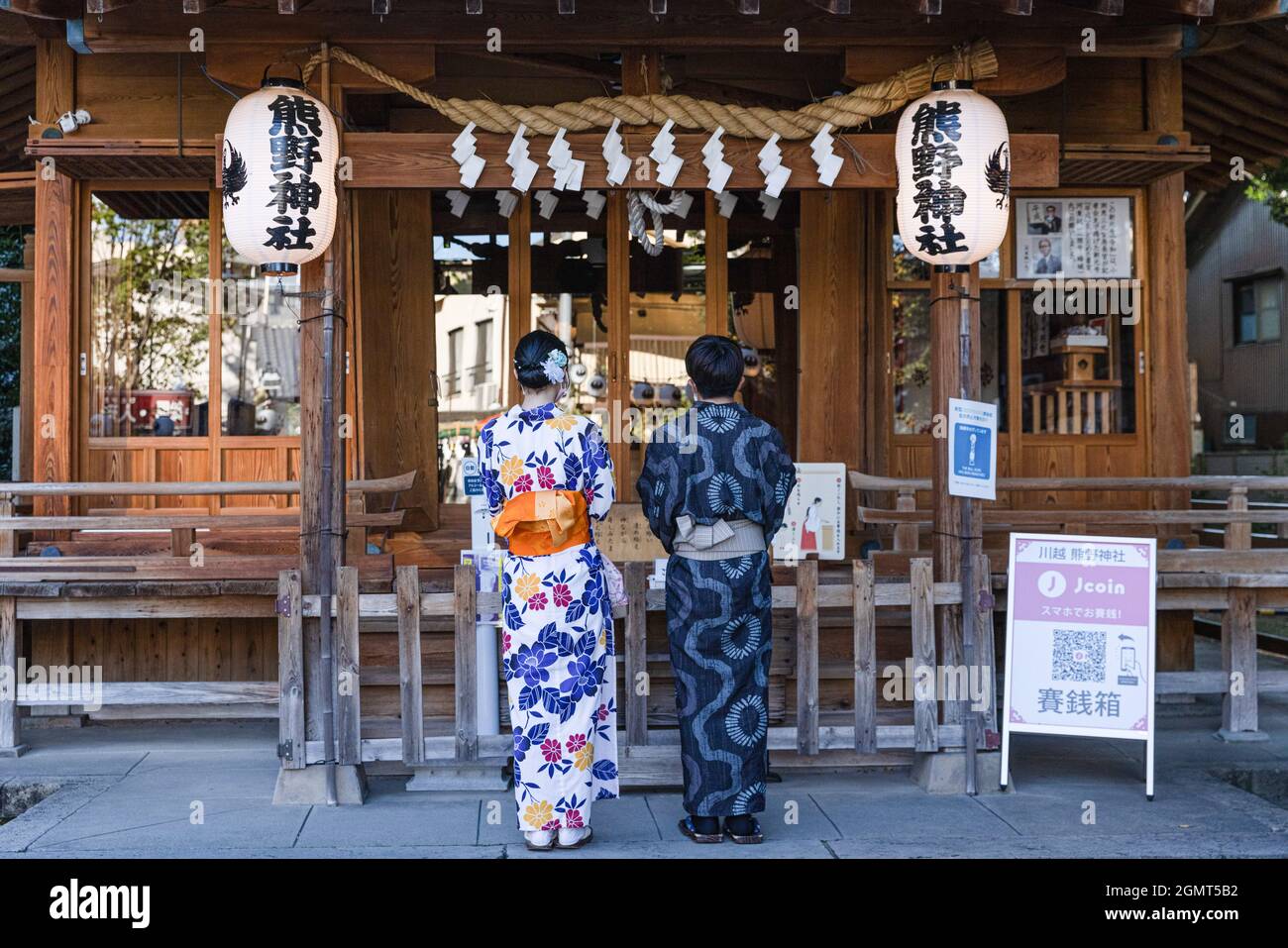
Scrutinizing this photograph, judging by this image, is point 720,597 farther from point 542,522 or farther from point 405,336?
point 405,336

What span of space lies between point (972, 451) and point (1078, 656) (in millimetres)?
1223

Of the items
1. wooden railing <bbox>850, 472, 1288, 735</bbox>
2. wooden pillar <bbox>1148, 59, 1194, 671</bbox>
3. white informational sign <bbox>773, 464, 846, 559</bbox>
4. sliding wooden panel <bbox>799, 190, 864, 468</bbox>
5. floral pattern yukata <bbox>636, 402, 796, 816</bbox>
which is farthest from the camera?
sliding wooden panel <bbox>799, 190, 864, 468</bbox>

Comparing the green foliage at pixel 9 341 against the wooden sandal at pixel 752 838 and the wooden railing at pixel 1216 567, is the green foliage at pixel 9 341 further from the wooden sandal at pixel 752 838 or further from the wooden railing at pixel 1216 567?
the wooden sandal at pixel 752 838

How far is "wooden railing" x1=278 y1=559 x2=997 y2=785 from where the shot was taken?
19.3 ft

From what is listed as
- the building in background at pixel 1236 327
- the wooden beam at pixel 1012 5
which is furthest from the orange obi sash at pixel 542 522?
the building in background at pixel 1236 327

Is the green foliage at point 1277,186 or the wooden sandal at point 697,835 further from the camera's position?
the green foliage at point 1277,186

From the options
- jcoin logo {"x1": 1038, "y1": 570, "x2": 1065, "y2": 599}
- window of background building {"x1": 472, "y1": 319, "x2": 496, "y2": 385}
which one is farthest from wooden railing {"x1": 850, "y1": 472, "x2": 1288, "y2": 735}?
window of background building {"x1": 472, "y1": 319, "x2": 496, "y2": 385}

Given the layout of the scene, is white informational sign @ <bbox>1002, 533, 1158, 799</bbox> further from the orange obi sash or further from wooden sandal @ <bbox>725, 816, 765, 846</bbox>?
the orange obi sash

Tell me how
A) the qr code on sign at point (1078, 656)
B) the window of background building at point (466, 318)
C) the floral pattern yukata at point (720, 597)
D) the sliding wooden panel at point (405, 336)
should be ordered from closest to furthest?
the floral pattern yukata at point (720, 597) < the qr code on sign at point (1078, 656) < the sliding wooden panel at point (405, 336) < the window of background building at point (466, 318)

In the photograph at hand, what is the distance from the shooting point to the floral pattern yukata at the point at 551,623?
511cm

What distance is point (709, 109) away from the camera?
20.5ft

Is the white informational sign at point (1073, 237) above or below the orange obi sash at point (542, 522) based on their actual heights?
above

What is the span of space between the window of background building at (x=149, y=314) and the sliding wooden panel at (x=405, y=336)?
1.31 meters

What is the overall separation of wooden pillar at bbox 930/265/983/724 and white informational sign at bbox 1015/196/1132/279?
3.16 m
